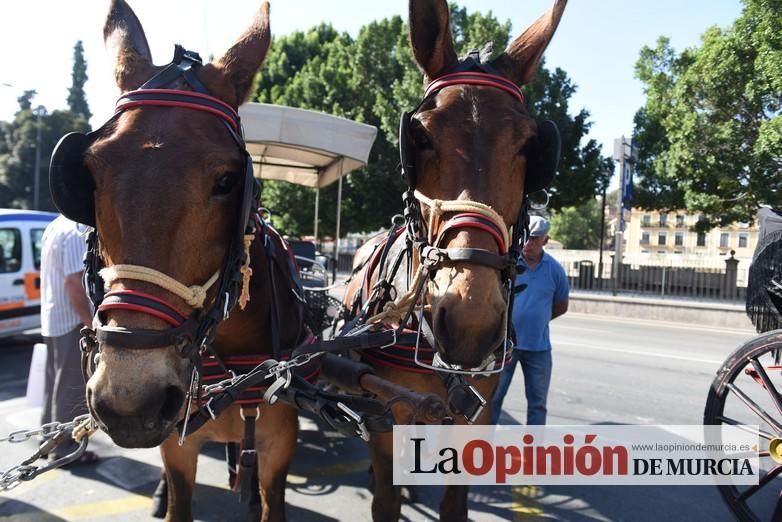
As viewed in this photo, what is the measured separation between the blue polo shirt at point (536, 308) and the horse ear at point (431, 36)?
8.75ft

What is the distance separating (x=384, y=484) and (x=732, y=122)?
18.0 metres

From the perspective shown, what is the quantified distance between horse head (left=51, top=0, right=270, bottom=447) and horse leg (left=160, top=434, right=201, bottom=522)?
3.75ft

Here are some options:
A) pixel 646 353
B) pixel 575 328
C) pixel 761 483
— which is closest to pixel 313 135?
pixel 761 483

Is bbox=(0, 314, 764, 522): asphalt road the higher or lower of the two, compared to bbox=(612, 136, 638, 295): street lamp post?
lower

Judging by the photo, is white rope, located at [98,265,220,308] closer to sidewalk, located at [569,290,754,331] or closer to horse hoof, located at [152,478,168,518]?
horse hoof, located at [152,478,168,518]

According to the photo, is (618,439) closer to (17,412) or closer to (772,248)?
(772,248)

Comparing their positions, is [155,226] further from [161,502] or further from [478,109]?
[161,502]

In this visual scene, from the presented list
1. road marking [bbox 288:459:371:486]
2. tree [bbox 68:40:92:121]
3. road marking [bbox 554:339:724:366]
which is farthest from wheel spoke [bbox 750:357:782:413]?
tree [bbox 68:40:92:121]

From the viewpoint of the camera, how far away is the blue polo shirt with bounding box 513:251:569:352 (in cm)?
466

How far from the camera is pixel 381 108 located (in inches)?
788

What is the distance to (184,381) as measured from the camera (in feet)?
5.18

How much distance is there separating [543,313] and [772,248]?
1.84m

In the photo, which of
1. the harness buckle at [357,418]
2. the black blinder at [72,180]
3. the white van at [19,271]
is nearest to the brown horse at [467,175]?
the harness buckle at [357,418]

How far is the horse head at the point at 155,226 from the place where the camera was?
1.48m
